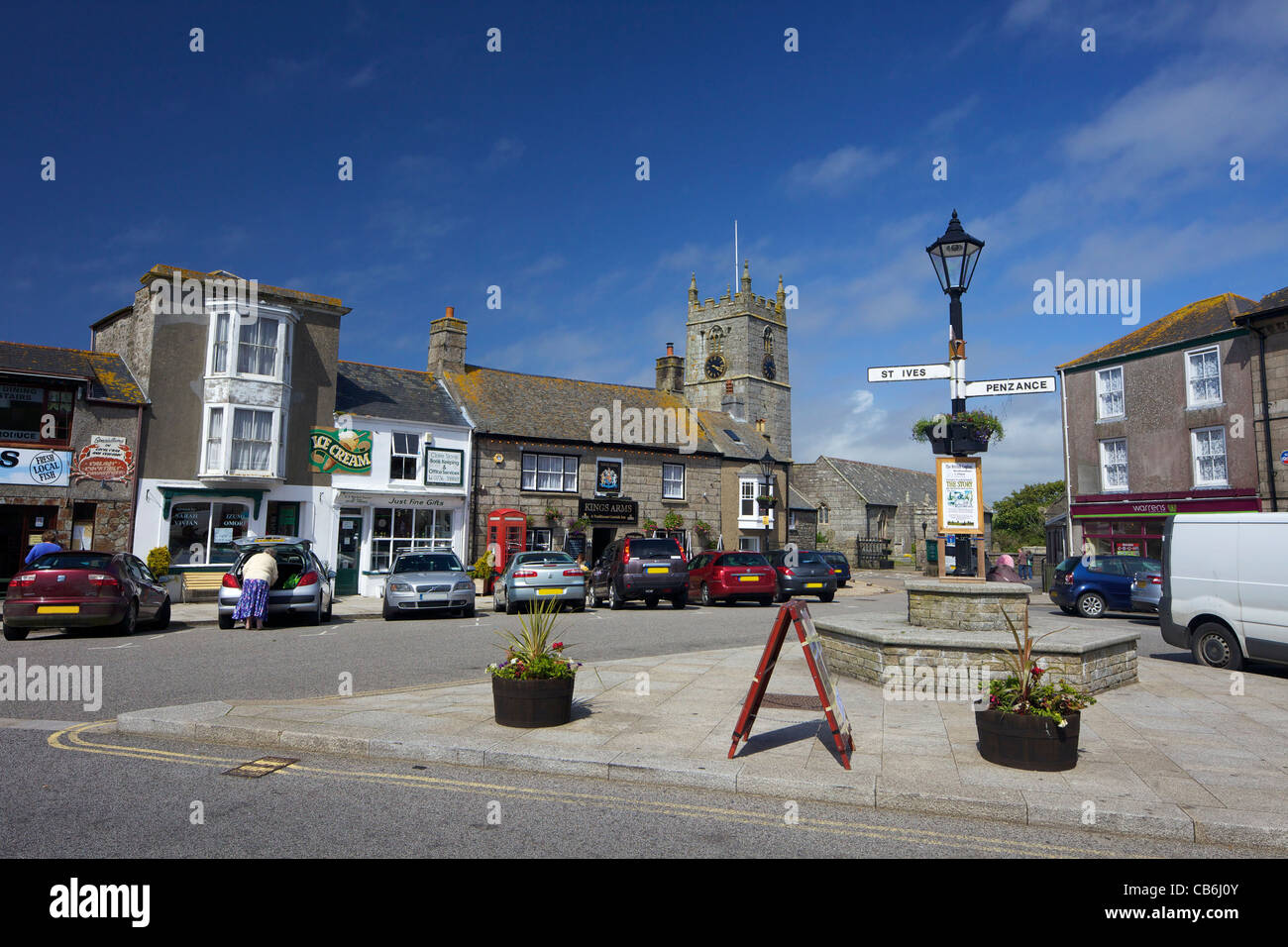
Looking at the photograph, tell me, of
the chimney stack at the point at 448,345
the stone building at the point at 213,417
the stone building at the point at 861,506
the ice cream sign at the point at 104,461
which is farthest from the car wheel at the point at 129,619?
the stone building at the point at 861,506

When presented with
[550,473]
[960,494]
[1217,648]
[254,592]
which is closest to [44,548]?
[254,592]

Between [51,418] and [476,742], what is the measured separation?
21.6m

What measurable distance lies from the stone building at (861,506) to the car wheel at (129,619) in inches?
1859

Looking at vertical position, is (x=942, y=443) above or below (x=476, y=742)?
above

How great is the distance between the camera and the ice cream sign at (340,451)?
26.2 meters

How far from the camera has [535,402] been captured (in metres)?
34.1

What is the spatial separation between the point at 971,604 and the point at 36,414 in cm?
2380

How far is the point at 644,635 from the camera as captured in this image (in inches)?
601

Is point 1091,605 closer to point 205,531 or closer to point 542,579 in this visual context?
point 542,579

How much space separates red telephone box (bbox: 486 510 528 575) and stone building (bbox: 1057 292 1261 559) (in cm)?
1970
